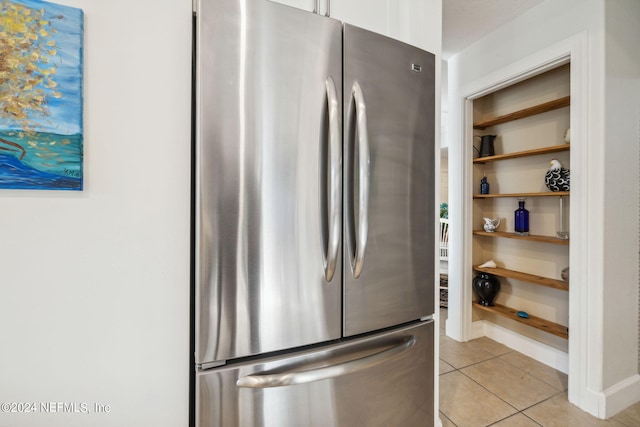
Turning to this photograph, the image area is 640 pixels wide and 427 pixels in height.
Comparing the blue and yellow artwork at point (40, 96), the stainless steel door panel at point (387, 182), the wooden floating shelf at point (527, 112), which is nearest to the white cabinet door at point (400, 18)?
the stainless steel door panel at point (387, 182)

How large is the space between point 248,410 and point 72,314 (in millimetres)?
590

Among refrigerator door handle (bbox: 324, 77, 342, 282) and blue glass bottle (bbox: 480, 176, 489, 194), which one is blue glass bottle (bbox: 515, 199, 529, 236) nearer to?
blue glass bottle (bbox: 480, 176, 489, 194)

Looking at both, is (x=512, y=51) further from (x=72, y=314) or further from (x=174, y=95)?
(x=72, y=314)

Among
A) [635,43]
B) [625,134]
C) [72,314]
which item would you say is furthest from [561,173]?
[72,314]

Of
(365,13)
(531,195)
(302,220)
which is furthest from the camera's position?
(531,195)

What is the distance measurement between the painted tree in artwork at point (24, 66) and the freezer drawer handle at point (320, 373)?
910 millimetres

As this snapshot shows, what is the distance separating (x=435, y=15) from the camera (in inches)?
51.7

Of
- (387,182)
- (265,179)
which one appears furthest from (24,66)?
(387,182)

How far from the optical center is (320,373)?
2.83ft

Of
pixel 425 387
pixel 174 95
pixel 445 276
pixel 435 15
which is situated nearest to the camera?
pixel 174 95

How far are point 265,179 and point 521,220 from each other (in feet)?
8.39

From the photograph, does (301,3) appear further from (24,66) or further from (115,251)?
(115,251)

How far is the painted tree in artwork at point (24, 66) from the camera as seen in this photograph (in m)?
0.74

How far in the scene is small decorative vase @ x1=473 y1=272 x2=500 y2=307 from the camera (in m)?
2.65
